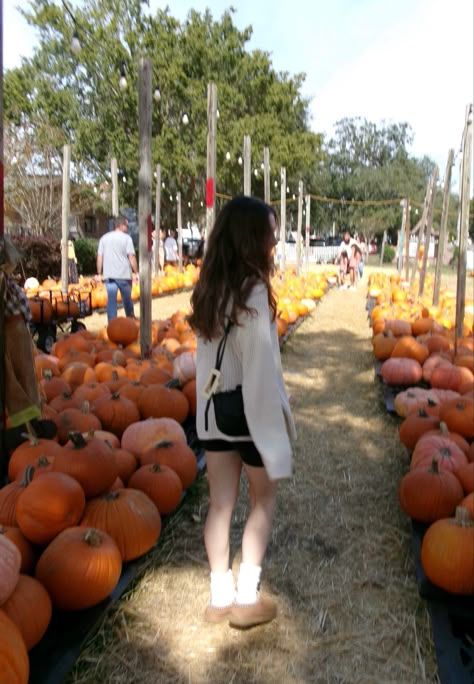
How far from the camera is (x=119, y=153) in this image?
28.8m

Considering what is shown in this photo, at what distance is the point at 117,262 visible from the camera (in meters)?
9.00

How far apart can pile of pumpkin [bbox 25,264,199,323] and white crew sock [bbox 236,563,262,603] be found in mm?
1223

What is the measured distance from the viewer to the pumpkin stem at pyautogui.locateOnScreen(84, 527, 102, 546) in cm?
244

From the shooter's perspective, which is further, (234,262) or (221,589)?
(221,589)

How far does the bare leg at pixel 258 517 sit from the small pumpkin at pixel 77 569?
548 millimetres

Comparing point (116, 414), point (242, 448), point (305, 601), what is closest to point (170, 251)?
point (116, 414)

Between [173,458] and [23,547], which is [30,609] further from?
[173,458]

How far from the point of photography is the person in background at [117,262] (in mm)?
8906

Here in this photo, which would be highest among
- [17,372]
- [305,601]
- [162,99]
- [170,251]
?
[162,99]

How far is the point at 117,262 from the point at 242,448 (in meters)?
7.05

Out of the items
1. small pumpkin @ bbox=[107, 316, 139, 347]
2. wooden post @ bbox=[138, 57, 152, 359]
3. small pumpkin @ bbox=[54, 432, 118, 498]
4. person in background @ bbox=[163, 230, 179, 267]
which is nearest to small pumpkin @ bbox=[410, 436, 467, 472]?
small pumpkin @ bbox=[54, 432, 118, 498]

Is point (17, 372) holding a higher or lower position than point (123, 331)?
higher

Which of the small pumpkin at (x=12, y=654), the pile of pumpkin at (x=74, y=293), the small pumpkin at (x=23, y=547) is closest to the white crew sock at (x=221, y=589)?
the small pumpkin at (x=23, y=547)

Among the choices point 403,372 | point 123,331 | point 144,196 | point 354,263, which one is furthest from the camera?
point 354,263
